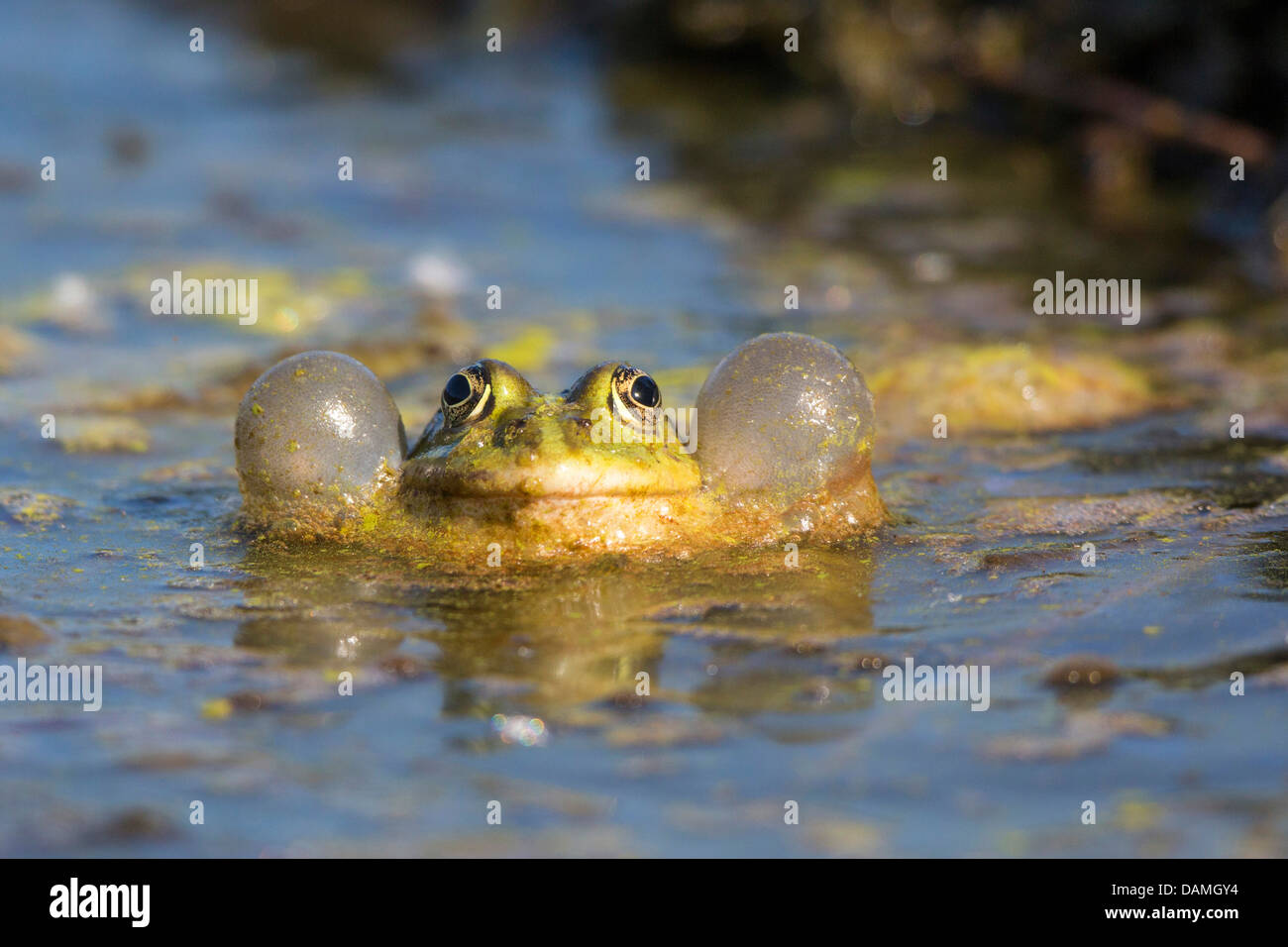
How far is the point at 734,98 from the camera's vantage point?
12461mm

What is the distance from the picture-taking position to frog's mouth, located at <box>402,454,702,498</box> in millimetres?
4082

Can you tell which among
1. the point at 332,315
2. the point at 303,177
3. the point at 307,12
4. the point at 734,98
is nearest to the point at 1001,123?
the point at 734,98

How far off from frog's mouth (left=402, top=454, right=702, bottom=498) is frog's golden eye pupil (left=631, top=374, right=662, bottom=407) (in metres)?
0.16

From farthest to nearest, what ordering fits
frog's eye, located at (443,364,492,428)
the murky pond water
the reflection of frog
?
frog's eye, located at (443,364,492,428), the reflection of frog, the murky pond water

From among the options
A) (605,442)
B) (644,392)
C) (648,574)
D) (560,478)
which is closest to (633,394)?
(644,392)

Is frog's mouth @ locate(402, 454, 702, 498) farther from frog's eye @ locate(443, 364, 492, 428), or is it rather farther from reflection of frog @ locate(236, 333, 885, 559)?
frog's eye @ locate(443, 364, 492, 428)

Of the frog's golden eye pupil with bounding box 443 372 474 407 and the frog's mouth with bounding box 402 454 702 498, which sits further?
the frog's golden eye pupil with bounding box 443 372 474 407

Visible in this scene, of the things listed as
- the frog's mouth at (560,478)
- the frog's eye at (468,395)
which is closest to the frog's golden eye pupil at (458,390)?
the frog's eye at (468,395)

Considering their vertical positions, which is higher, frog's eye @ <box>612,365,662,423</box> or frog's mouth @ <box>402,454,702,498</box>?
frog's eye @ <box>612,365,662,423</box>

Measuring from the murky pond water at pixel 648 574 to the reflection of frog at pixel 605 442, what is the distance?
0.13 metres

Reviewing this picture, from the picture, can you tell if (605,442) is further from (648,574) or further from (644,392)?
(648,574)

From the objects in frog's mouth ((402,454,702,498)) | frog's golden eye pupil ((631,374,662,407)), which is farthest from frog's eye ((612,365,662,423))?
frog's mouth ((402,454,702,498))

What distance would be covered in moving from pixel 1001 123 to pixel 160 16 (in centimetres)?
815
